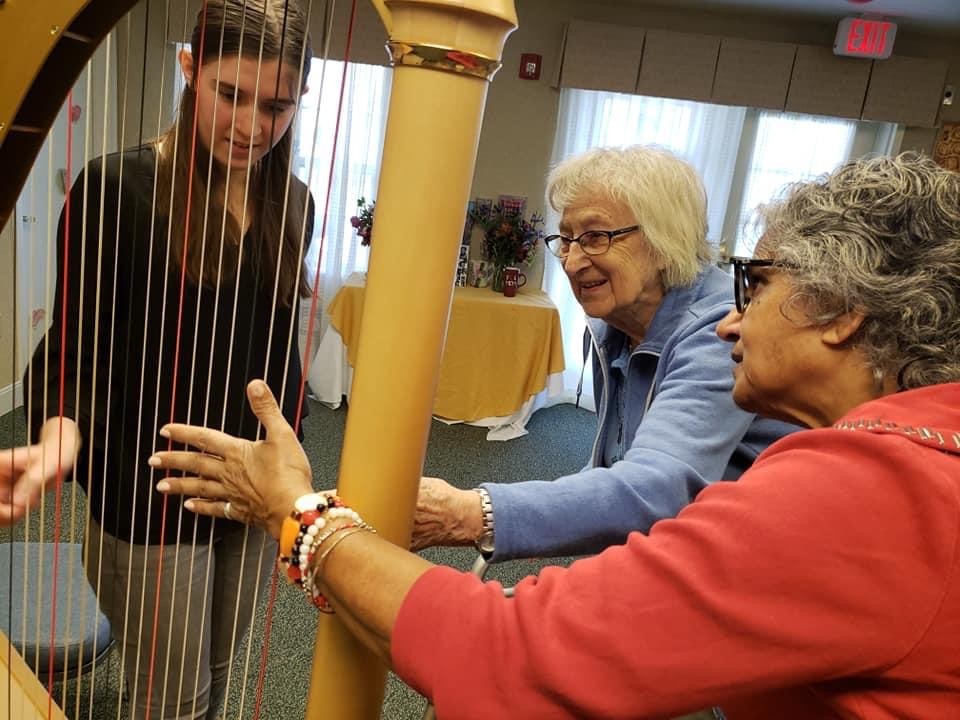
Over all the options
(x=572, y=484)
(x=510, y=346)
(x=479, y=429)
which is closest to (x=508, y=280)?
(x=510, y=346)

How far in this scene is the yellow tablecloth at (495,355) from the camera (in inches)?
148

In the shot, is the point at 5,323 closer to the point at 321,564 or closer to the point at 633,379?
the point at 633,379

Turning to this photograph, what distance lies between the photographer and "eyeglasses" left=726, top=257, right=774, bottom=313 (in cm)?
70

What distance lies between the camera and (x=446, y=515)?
872mm

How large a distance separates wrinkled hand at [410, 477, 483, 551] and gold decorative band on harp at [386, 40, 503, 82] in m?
0.50

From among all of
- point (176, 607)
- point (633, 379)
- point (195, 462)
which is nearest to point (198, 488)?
point (195, 462)

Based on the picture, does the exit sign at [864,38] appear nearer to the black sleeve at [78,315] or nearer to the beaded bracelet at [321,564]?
the black sleeve at [78,315]

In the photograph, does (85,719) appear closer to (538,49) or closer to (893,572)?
(893,572)

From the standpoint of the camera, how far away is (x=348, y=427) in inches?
21.4

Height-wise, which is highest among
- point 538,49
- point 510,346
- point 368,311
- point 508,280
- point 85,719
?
point 538,49

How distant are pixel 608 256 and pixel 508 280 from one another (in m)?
2.77

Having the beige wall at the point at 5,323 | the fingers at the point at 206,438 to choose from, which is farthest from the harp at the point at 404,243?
the beige wall at the point at 5,323

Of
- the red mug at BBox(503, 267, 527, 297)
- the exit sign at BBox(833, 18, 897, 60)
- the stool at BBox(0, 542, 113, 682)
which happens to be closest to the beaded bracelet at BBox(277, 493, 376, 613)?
the stool at BBox(0, 542, 113, 682)

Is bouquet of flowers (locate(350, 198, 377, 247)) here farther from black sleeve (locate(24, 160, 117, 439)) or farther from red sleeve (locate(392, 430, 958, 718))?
red sleeve (locate(392, 430, 958, 718))
